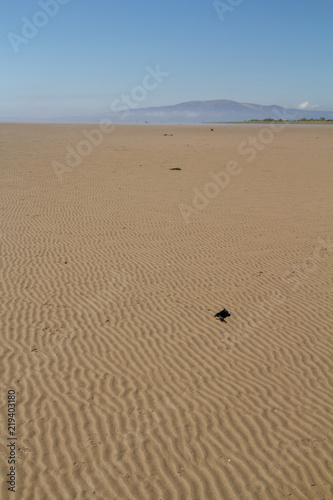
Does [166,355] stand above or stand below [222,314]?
below

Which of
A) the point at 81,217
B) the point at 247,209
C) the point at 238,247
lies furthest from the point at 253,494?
the point at 247,209

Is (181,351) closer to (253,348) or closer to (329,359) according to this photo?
(253,348)

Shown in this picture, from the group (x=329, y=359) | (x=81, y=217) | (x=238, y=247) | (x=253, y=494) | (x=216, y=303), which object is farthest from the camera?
(x=81, y=217)

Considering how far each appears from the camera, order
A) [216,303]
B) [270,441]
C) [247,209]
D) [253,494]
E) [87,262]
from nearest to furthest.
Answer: [253,494]
[270,441]
[216,303]
[87,262]
[247,209]

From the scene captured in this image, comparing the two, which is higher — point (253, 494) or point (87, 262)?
point (87, 262)

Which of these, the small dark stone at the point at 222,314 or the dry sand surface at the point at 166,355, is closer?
the dry sand surface at the point at 166,355

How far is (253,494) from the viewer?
4332 mm

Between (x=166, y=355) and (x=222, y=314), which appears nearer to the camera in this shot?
(x=166, y=355)

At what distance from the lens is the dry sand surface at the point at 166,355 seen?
456 centimetres

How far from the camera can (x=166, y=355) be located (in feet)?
21.3

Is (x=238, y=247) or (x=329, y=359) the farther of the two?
(x=238, y=247)

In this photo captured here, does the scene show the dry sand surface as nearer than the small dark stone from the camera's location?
Yes

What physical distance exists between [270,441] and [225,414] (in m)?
0.64

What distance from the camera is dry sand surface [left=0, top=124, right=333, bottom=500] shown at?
456 cm
